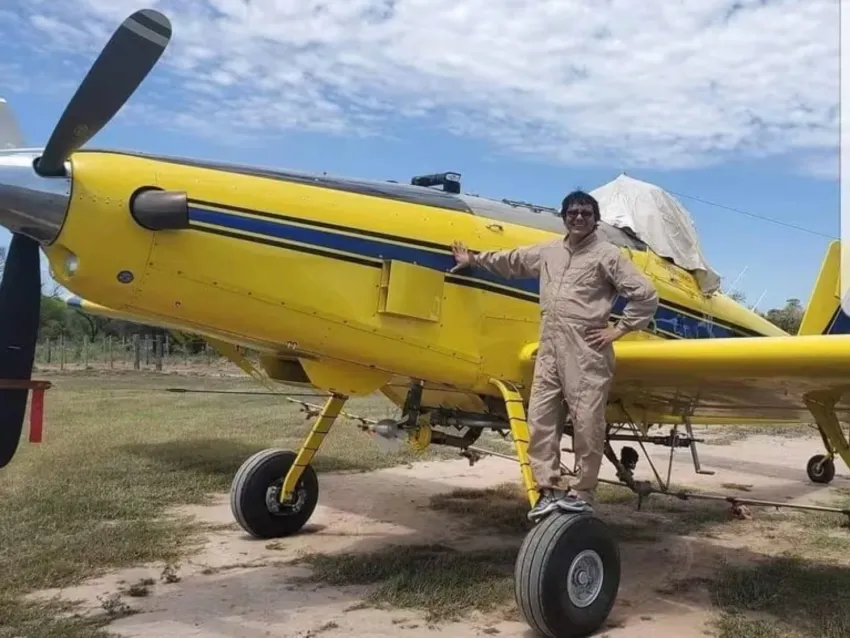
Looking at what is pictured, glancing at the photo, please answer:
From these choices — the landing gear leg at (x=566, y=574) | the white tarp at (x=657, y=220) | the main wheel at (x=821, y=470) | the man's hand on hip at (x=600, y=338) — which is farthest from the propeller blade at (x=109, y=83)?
the main wheel at (x=821, y=470)

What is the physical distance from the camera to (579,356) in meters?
4.62

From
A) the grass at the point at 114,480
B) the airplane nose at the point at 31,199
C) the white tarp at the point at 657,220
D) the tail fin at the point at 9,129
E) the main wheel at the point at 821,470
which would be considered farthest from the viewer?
the main wheel at the point at 821,470

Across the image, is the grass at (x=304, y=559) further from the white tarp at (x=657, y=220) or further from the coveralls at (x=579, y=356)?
the white tarp at (x=657, y=220)

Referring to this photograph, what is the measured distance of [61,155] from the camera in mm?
3883

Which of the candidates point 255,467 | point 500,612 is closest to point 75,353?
point 255,467

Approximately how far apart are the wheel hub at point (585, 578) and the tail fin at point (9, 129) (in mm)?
4059

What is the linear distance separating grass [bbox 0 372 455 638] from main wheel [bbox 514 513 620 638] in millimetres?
2309

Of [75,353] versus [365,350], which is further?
[75,353]

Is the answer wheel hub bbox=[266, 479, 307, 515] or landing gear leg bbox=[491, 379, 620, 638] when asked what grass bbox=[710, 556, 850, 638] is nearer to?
landing gear leg bbox=[491, 379, 620, 638]

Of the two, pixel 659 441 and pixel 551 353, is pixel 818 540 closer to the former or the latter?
pixel 659 441

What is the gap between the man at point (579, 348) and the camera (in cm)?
461

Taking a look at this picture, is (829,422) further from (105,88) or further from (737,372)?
(105,88)

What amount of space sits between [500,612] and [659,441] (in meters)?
3.08

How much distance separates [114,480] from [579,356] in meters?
6.17
